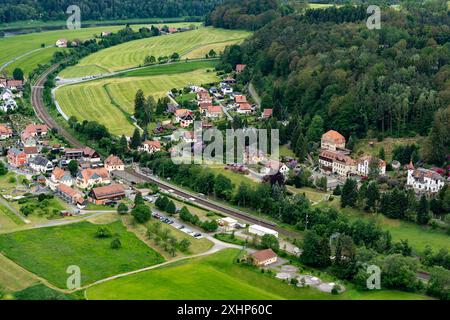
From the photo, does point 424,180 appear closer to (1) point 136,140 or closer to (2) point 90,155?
(1) point 136,140

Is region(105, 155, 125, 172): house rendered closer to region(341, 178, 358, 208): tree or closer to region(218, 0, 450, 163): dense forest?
region(218, 0, 450, 163): dense forest

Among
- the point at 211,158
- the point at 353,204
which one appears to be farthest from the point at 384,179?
the point at 211,158

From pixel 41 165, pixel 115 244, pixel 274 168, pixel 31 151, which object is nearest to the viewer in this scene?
pixel 115 244

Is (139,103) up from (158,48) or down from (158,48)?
down

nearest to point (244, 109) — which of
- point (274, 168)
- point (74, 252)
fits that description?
point (274, 168)

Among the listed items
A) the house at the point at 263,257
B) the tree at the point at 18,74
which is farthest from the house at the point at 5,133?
the house at the point at 263,257

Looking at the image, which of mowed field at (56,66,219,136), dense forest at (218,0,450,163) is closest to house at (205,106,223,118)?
dense forest at (218,0,450,163)

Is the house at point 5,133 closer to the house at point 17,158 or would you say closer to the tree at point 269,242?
the house at point 17,158
